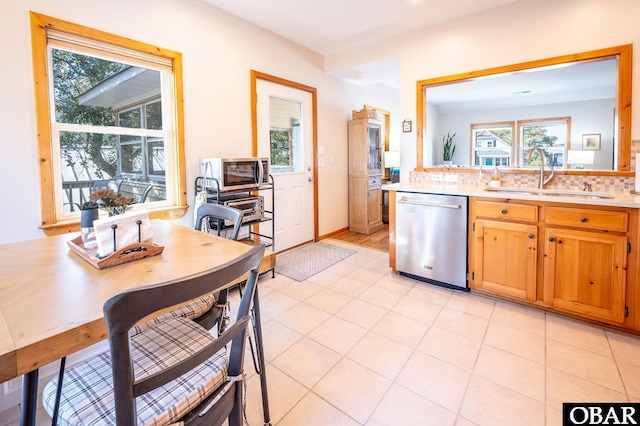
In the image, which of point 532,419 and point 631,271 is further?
point 631,271

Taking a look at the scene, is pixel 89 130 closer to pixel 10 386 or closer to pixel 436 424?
pixel 10 386

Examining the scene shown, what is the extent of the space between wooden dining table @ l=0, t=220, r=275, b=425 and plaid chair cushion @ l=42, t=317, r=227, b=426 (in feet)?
0.35

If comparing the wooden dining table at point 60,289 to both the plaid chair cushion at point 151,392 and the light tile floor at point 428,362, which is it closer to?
the plaid chair cushion at point 151,392

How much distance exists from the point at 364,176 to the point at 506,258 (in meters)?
2.67

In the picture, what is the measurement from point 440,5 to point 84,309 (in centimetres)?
360

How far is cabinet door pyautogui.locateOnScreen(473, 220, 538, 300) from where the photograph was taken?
245 centimetres

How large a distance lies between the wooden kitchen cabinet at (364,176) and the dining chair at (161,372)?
4020mm

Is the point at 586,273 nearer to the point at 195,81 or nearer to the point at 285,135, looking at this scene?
the point at 285,135

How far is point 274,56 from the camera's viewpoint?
12.3 feet

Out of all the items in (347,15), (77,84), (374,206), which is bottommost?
(374,206)

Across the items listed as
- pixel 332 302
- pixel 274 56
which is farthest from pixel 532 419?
pixel 274 56

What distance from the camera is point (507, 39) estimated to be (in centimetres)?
298

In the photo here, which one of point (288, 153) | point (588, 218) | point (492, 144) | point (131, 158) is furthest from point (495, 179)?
point (131, 158)

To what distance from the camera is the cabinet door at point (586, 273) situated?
2.11 metres
